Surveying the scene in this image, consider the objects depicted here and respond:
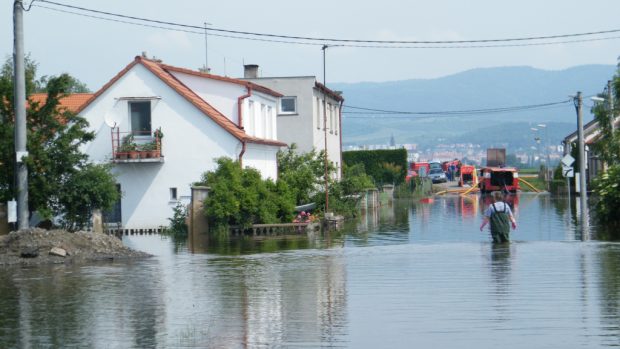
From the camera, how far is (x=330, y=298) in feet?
55.2

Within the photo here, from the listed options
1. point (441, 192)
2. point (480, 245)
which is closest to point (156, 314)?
point (480, 245)

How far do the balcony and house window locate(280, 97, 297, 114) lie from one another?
58.5 feet

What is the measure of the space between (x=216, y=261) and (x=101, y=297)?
773 centimetres

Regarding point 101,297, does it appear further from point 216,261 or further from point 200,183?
point 200,183

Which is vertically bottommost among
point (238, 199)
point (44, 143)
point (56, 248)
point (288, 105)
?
point (56, 248)

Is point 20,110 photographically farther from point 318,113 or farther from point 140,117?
point 318,113

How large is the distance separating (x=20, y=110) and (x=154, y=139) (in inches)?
568

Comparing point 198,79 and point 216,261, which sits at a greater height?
point 198,79

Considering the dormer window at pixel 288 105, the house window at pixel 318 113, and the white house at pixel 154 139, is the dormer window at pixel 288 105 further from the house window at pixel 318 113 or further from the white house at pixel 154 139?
the white house at pixel 154 139

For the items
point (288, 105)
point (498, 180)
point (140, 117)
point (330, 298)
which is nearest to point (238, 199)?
point (140, 117)

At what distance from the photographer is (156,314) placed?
50.4 ft

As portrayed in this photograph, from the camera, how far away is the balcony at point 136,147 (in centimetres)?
3966

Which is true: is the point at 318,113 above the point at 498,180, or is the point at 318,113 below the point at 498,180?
above

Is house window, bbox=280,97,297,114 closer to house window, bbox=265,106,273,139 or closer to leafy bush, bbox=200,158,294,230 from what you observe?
house window, bbox=265,106,273,139
